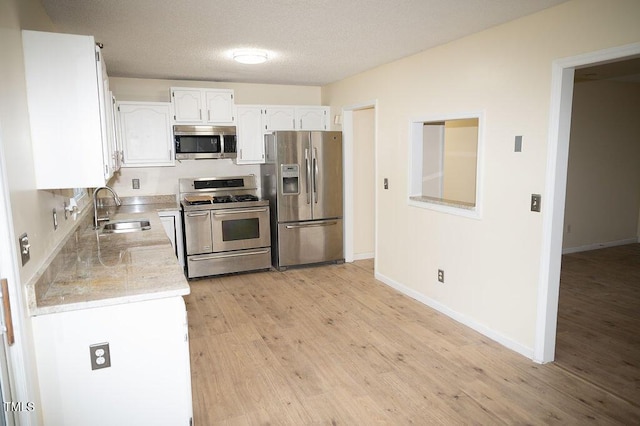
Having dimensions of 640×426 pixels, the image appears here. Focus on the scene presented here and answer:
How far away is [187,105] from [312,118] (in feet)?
5.49

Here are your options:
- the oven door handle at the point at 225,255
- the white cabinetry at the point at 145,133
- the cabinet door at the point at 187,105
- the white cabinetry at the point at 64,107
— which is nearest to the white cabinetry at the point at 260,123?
the cabinet door at the point at 187,105

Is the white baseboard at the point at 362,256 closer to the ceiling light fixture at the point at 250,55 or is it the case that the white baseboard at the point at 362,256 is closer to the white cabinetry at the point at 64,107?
the ceiling light fixture at the point at 250,55

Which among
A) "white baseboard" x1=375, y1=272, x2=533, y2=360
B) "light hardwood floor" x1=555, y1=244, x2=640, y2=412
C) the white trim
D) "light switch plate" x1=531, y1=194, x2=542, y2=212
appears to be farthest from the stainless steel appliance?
"light switch plate" x1=531, y1=194, x2=542, y2=212

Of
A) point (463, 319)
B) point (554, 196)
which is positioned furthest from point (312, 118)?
point (554, 196)

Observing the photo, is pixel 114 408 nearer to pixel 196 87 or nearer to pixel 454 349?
pixel 454 349

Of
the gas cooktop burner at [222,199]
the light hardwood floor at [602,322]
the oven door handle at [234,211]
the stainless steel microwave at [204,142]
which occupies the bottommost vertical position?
the light hardwood floor at [602,322]

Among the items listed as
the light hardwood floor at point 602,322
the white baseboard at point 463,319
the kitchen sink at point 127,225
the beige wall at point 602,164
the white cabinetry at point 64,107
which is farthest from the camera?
the beige wall at point 602,164

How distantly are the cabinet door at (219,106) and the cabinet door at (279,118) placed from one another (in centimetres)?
49

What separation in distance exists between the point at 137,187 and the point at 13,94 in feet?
12.4

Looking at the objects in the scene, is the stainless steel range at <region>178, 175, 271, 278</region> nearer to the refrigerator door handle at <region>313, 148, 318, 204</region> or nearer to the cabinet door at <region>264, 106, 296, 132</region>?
the refrigerator door handle at <region>313, 148, 318, 204</region>

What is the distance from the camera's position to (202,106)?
5293 mm

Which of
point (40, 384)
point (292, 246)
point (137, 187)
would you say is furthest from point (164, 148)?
point (40, 384)

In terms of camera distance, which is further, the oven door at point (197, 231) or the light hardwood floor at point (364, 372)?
the oven door at point (197, 231)

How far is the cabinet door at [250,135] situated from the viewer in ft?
18.1
